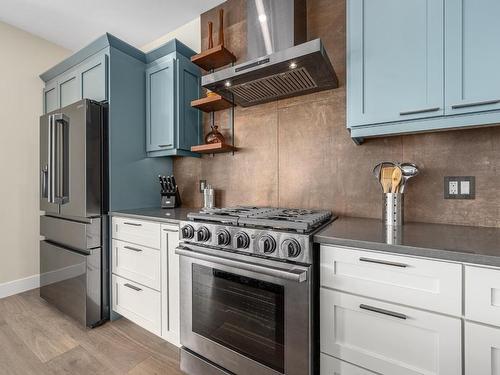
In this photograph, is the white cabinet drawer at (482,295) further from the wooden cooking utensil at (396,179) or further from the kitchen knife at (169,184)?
the kitchen knife at (169,184)

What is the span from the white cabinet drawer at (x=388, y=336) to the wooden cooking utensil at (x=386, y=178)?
698mm

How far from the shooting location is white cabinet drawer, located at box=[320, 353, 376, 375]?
115 cm

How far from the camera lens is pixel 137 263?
1998mm

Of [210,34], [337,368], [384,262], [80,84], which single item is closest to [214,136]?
[210,34]

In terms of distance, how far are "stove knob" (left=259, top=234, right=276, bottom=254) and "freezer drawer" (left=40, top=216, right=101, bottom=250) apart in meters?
1.57

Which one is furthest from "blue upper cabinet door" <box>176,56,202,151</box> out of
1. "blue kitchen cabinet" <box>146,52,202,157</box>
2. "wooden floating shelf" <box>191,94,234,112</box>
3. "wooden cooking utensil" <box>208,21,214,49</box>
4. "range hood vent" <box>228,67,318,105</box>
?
"range hood vent" <box>228,67,318,105</box>

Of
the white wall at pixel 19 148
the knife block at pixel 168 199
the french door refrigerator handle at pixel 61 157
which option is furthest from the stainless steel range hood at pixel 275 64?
the white wall at pixel 19 148

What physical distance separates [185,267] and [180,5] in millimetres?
2367

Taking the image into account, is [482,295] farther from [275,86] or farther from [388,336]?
[275,86]

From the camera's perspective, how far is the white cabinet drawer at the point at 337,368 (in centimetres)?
115

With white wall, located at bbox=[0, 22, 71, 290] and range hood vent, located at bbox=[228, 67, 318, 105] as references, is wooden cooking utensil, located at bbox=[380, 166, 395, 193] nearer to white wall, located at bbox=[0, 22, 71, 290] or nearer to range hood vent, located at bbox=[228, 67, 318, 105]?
range hood vent, located at bbox=[228, 67, 318, 105]

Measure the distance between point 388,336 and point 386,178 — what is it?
851mm

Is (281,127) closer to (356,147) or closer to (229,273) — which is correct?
(356,147)

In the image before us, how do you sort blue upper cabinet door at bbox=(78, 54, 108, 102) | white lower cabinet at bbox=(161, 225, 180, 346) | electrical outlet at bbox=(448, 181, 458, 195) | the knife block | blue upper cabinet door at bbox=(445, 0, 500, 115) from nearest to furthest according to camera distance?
blue upper cabinet door at bbox=(445, 0, 500, 115)
electrical outlet at bbox=(448, 181, 458, 195)
white lower cabinet at bbox=(161, 225, 180, 346)
blue upper cabinet door at bbox=(78, 54, 108, 102)
the knife block
